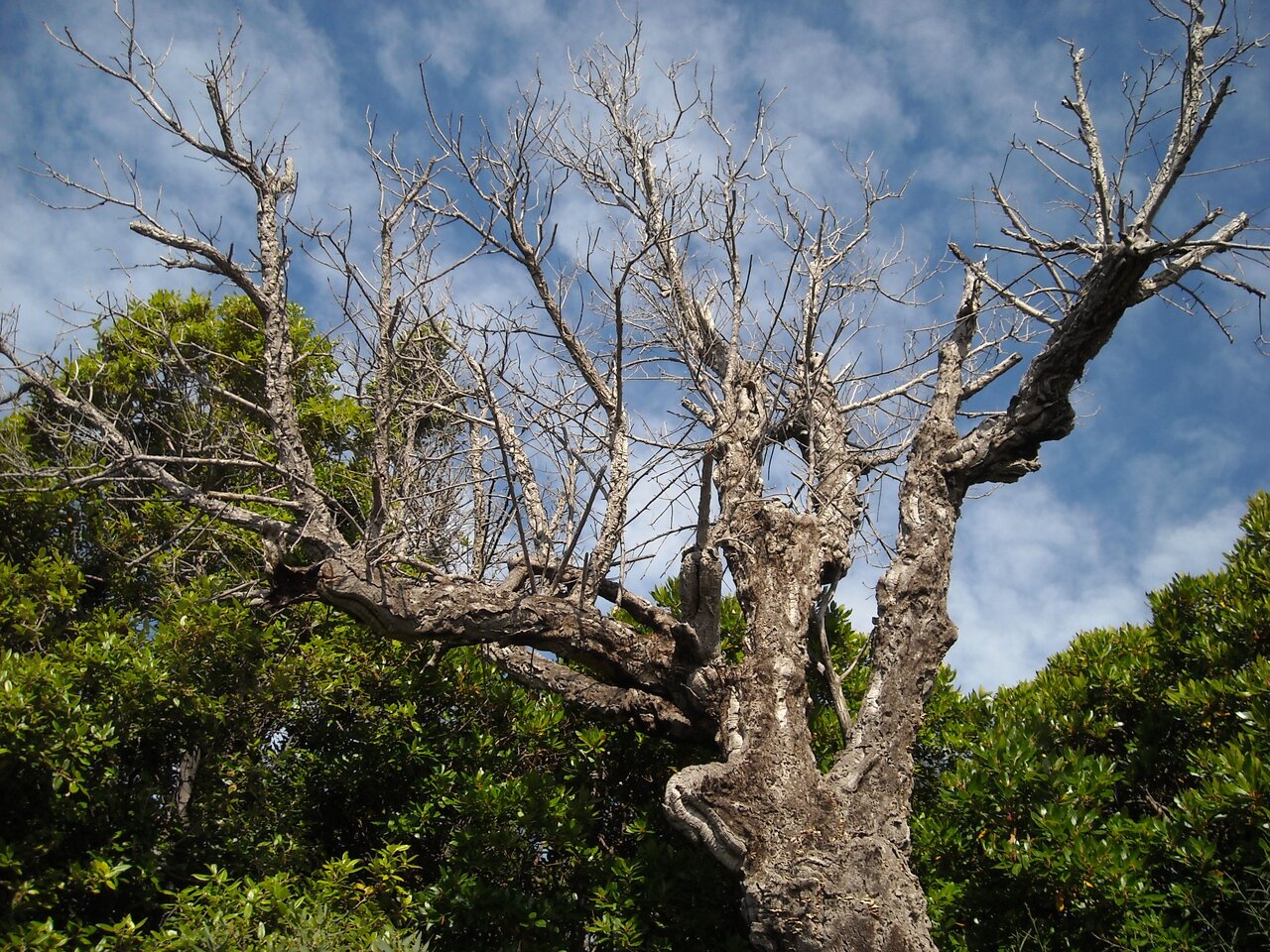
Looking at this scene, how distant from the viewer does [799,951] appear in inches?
159

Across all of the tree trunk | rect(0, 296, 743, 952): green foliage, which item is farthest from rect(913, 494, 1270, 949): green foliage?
rect(0, 296, 743, 952): green foliage

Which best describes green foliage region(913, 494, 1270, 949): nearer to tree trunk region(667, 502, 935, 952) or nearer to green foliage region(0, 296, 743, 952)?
tree trunk region(667, 502, 935, 952)

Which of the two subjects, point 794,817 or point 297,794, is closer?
point 794,817

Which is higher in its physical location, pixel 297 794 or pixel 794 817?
pixel 297 794

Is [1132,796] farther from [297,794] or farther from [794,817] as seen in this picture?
[297,794]

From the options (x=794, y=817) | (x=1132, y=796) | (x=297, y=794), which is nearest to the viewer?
(x=794, y=817)

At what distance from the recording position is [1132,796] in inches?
231

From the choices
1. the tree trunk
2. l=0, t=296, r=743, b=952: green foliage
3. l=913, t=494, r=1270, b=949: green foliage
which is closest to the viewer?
the tree trunk

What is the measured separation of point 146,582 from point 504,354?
5129 millimetres

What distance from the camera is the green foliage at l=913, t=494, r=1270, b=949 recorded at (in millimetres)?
4711

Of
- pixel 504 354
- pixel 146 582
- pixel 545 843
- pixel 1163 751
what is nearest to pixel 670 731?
pixel 545 843

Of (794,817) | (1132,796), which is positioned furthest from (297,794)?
(1132,796)

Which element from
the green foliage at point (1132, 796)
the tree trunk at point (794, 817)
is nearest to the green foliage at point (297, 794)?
the tree trunk at point (794, 817)

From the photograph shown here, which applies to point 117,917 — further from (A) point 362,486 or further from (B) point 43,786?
(A) point 362,486
